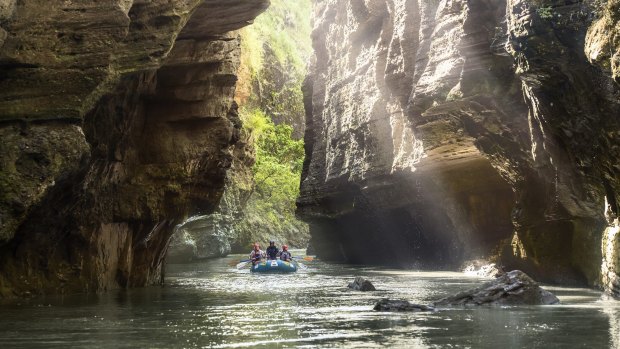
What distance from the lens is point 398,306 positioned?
47.9ft

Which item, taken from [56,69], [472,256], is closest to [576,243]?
[472,256]

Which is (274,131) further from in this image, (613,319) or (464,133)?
(613,319)

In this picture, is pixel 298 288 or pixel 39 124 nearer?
pixel 39 124

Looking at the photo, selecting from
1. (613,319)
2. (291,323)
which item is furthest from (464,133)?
(291,323)

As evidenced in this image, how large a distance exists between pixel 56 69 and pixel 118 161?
17.0 feet

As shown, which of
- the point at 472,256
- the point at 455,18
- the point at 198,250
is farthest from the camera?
the point at 198,250

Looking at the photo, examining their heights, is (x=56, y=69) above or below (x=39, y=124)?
above

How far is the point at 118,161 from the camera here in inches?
800

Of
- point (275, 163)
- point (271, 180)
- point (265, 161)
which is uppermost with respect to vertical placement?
point (265, 161)

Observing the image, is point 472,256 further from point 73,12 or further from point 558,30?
point 73,12

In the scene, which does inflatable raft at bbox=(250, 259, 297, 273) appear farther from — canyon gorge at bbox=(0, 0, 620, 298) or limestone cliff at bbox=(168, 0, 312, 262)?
limestone cliff at bbox=(168, 0, 312, 262)

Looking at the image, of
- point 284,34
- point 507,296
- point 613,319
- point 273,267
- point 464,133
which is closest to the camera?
point 613,319

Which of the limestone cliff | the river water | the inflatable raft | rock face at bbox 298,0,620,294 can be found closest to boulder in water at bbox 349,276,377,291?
the river water

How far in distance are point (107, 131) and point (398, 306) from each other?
27.0 ft
